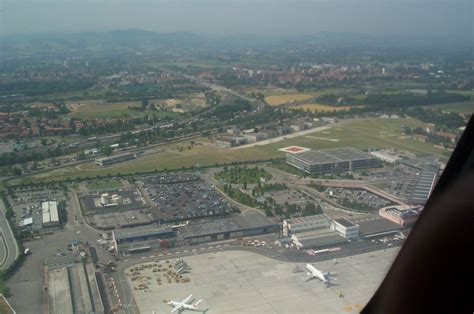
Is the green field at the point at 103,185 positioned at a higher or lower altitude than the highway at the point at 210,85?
lower

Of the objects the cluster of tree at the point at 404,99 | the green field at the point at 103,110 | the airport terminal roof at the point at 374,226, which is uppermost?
the cluster of tree at the point at 404,99

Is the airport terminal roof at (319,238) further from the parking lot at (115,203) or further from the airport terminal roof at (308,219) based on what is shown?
the parking lot at (115,203)

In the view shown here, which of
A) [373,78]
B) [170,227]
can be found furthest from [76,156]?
[373,78]

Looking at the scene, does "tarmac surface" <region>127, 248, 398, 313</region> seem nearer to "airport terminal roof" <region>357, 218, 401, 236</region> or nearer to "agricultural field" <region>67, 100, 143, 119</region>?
"airport terminal roof" <region>357, 218, 401, 236</region>

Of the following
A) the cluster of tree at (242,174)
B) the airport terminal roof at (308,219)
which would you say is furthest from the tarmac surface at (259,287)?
the cluster of tree at (242,174)

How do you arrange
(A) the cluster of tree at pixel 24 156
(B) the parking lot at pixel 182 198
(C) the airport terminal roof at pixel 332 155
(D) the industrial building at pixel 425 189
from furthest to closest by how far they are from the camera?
(A) the cluster of tree at pixel 24 156, (C) the airport terminal roof at pixel 332 155, (B) the parking lot at pixel 182 198, (D) the industrial building at pixel 425 189

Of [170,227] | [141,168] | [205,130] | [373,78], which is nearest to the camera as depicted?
[170,227]

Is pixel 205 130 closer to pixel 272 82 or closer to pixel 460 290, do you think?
pixel 272 82
